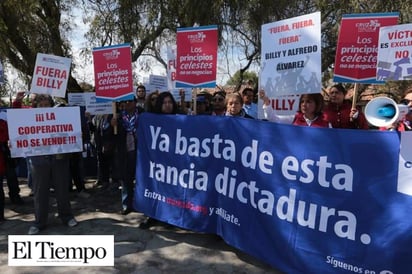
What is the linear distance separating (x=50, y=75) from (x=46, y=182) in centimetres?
145

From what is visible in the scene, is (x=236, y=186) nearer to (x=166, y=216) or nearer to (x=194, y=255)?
(x=194, y=255)

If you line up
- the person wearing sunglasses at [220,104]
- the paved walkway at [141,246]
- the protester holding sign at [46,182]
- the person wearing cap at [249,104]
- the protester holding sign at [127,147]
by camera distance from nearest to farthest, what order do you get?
the paved walkway at [141,246] < the protester holding sign at [46,182] < the protester holding sign at [127,147] < the person wearing sunglasses at [220,104] < the person wearing cap at [249,104]

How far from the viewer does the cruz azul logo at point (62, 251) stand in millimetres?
3795

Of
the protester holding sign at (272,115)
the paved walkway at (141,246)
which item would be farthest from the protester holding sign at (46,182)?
the protester holding sign at (272,115)

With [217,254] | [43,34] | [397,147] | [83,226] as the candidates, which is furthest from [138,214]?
[43,34]

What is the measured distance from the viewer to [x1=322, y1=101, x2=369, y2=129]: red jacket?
15.2 ft

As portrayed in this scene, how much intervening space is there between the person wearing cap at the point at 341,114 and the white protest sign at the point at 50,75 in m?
A: 3.39

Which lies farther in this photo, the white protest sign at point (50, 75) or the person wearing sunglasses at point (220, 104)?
the person wearing sunglasses at point (220, 104)

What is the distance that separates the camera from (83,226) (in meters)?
4.89

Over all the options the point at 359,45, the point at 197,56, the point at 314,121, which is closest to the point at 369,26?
the point at 359,45

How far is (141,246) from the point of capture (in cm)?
427

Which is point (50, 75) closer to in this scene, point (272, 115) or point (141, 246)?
point (141, 246)

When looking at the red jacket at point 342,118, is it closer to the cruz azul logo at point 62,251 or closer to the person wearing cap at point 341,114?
the person wearing cap at point 341,114

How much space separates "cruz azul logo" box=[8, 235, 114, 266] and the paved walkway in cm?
8
